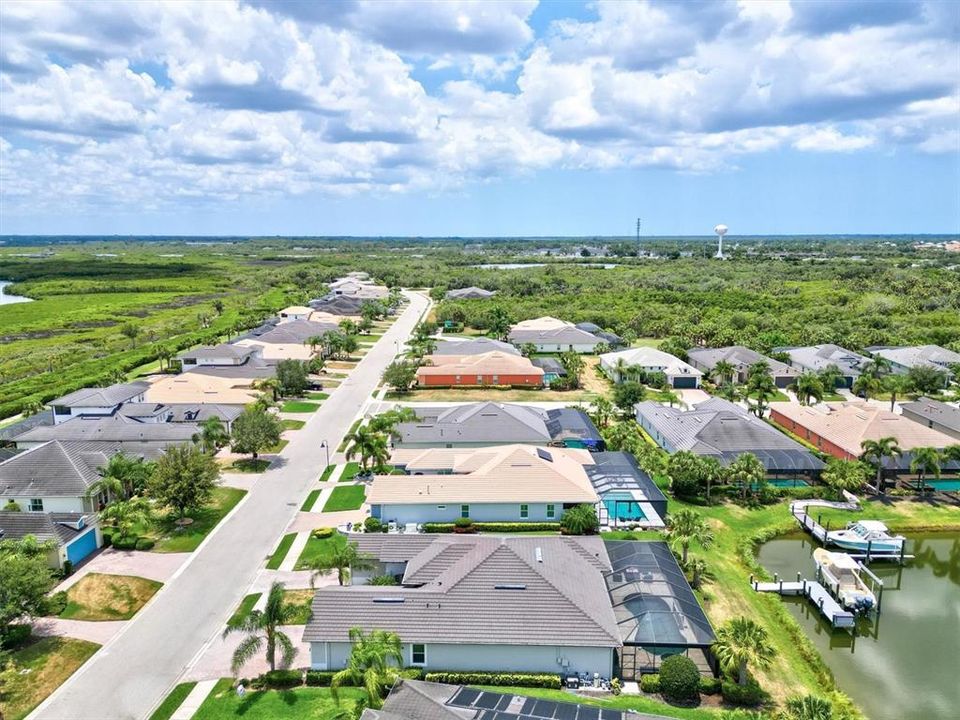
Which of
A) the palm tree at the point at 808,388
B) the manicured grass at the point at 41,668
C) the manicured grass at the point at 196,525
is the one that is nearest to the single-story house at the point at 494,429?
the manicured grass at the point at 196,525

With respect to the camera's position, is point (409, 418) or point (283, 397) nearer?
point (409, 418)

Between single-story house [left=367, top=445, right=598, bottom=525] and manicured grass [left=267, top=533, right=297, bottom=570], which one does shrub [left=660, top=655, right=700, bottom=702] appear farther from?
manicured grass [left=267, top=533, right=297, bottom=570]

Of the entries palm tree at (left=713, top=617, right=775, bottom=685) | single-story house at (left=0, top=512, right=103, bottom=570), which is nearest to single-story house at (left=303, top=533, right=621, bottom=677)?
palm tree at (left=713, top=617, right=775, bottom=685)

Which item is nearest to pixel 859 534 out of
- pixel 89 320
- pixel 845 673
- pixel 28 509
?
pixel 845 673

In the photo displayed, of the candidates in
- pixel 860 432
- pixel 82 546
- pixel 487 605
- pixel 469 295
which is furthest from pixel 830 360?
pixel 469 295

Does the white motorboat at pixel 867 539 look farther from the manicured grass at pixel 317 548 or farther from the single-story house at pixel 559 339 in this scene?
the single-story house at pixel 559 339

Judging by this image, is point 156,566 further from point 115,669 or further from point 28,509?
point 28,509
